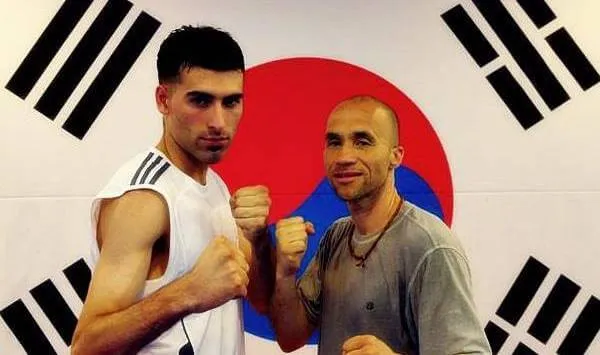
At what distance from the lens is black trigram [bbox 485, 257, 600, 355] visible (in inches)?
78.7

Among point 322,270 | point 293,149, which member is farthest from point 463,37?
point 322,270

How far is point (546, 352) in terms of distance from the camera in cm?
200

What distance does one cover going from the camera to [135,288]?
48.9 inches

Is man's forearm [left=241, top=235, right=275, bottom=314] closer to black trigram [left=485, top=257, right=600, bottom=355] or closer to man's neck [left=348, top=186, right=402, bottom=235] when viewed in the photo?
man's neck [left=348, top=186, right=402, bottom=235]

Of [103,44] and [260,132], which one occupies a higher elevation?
[103,44]

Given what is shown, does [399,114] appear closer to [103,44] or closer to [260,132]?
[260,132]

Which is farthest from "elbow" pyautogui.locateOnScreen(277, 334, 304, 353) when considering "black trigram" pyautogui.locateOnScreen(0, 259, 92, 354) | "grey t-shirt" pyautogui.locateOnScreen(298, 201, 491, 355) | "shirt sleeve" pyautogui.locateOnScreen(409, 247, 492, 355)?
"black trigram" pyautogui.locateOnScreen(0, 259, 92, 354)

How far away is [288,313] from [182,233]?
400mm

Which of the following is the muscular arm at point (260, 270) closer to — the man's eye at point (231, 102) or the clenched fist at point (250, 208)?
the clenched fist at point (250, 208)

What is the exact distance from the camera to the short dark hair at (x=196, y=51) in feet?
4.43

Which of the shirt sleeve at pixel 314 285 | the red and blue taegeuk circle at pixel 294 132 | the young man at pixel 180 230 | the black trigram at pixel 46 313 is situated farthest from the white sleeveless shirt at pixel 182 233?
the black trigram at pixel 46 313

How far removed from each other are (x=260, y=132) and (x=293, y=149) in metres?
0.11

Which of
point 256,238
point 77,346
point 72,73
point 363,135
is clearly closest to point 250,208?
point 256,238

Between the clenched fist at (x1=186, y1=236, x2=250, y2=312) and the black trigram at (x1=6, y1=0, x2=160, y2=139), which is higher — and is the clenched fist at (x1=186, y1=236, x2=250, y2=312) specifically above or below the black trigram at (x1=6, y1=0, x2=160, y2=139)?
below
